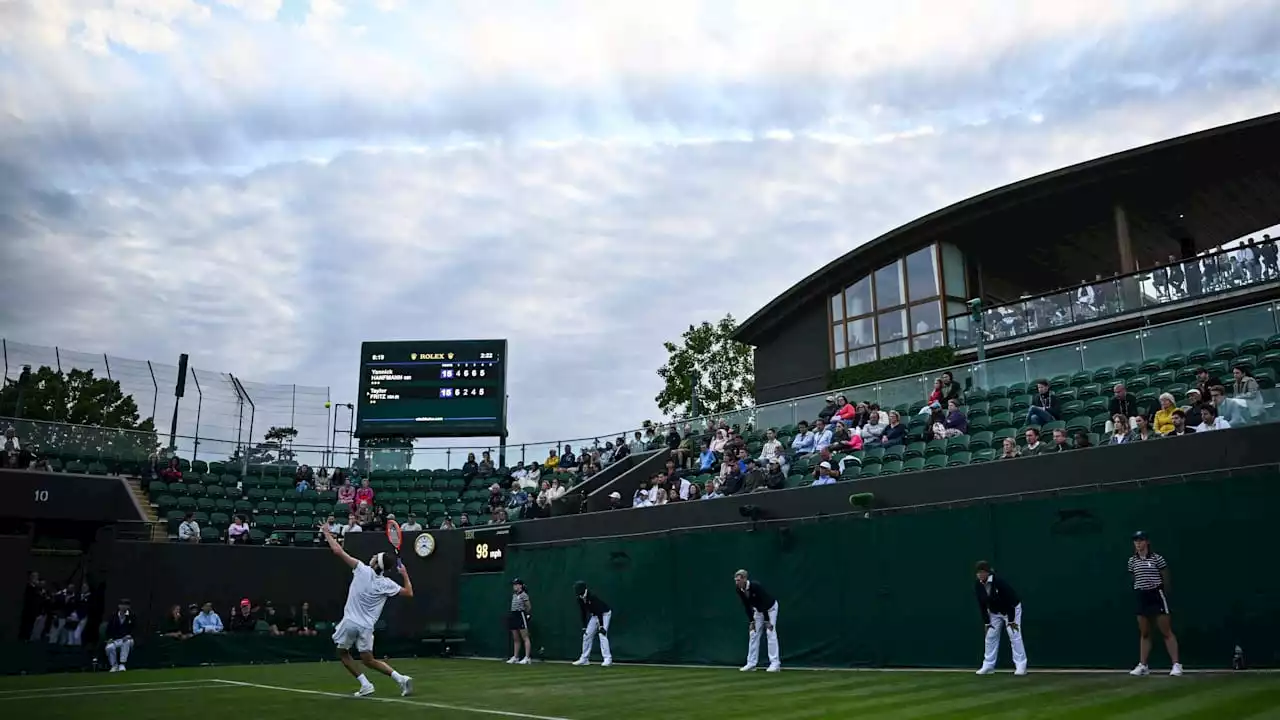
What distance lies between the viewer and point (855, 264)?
3234 cm

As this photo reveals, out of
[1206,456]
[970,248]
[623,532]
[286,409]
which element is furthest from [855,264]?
[286,409]

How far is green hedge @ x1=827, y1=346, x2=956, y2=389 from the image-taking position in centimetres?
2905

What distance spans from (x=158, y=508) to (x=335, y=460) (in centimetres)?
746

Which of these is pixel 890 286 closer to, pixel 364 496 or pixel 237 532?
pixel 364 496

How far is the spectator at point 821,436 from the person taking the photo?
75.9 ft

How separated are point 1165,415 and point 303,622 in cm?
2258

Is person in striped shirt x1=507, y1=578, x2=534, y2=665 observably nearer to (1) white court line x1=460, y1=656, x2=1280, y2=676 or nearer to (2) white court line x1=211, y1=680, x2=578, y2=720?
(1) white court line x1=460, y1=656, x2=1280, y2=676

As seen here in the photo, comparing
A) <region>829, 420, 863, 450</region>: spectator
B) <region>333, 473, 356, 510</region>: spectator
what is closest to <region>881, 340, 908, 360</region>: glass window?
<region>829, 420, 863, 450</region>: spectator

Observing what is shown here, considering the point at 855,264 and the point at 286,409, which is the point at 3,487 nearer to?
the point at 286,409

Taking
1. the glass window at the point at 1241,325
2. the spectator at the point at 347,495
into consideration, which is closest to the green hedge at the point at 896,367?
the glass window at the point at 1241,325

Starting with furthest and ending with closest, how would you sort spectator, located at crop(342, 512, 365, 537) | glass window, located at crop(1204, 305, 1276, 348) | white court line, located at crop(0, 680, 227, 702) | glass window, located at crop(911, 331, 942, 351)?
glass window, located at crop(911, 331, 942, 351), spectator, located at crop(342, 512, 365, 537), glass window, located at crop(1204, 305, 1276, 348), white court line, located at crop(0, 680, 227, 702)

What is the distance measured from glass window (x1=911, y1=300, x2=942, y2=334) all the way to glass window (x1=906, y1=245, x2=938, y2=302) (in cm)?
34

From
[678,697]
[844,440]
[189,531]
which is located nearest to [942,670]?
[678,697]

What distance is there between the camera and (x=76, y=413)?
30.8m
